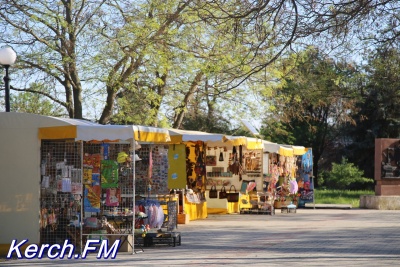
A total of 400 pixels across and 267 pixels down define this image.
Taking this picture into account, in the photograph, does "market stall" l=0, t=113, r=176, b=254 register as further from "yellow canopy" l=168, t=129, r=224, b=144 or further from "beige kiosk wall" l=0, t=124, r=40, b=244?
"yellow canopy" l=168, t=129, r=224, b=144

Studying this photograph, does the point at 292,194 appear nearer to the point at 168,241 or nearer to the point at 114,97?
the point at 114,97

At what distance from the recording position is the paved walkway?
13562 millimetres

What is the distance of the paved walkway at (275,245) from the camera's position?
13562 mm

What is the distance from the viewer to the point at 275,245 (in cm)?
1641

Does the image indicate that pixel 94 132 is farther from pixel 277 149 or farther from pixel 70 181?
pixel 277 149

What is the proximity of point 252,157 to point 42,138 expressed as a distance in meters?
12.3

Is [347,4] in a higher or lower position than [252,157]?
higher

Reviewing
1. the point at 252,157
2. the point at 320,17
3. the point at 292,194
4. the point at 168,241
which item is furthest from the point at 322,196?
the point at 320,17

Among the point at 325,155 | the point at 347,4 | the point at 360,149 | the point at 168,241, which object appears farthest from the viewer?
the point at 325,155

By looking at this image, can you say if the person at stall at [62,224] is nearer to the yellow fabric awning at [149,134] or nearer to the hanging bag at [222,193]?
the yellow fabric awning at [149,134]

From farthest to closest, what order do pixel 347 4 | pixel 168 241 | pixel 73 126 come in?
1. pixel 168 241
2. pixel 73 126
3. pixel 347 4

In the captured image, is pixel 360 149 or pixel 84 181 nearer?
pixel 84 181

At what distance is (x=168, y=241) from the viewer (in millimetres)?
15992

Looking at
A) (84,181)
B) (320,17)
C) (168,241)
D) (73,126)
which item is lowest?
(168,241)
